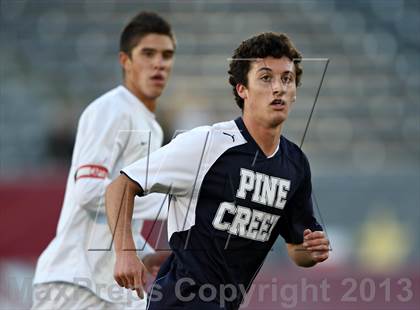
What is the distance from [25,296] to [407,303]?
3.94 metres

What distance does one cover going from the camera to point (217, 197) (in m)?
4.75

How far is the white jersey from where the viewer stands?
5.74 meters

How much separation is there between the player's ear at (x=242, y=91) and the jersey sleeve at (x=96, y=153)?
3.57 feet

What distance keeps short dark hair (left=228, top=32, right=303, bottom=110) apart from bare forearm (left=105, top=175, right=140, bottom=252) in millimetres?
821

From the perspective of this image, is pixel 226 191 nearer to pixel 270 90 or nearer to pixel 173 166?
pixel 173 166

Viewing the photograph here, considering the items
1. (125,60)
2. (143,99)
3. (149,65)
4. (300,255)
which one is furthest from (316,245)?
(125,60)

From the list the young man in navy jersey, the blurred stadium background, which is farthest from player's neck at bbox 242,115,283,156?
the blurred stadium background

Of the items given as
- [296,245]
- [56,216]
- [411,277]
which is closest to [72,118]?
[56,216]

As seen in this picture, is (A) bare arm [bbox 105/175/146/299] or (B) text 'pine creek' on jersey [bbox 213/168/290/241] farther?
(B) text 'pine creek' on jersey [bbox 213/168/290/241]

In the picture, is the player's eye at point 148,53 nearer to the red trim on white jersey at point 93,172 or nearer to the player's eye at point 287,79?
the red trim on white jersey at point 93,172

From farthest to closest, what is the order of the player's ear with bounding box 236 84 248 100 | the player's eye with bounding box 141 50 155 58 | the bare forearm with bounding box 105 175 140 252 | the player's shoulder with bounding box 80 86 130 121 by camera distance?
1. the player's eye with bounding box 141 50 155 58
2. the player's shoulder with bounding box 80 86 130 121
3. the player's ear with bounding box 236 84 248 100
4. the bare forearm with bounding box 105 175 140 252

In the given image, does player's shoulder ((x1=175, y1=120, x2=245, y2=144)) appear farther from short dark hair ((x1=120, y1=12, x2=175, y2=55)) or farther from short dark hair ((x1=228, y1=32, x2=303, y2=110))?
short dark hair ((x1=120, y1=12, x2=175, y2=55))

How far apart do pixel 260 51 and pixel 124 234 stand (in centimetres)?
117

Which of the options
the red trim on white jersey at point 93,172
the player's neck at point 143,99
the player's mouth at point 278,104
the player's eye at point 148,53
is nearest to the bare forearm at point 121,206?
the player's mouth at point 278,104
